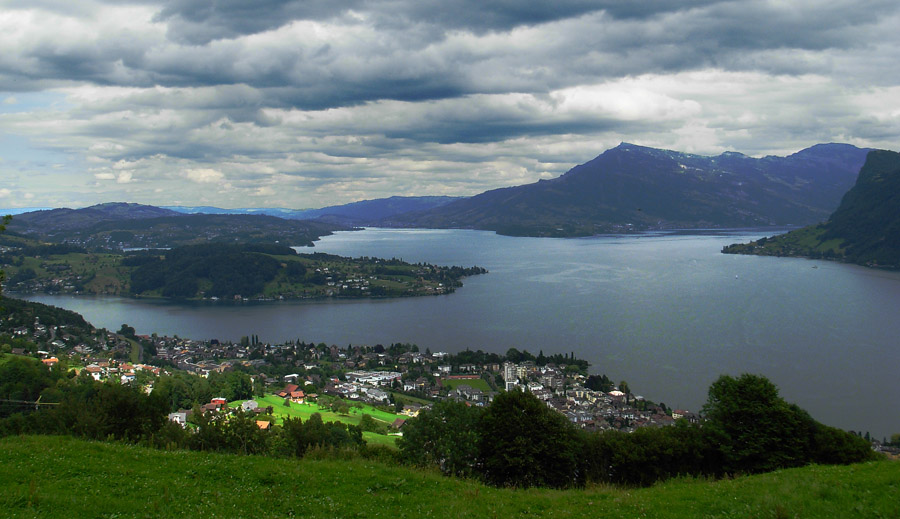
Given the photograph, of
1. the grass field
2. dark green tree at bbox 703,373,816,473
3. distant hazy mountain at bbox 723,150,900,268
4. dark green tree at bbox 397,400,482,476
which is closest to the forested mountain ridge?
the grass field

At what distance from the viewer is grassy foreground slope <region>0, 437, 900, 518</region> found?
295 inches

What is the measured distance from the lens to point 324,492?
8.49 meters

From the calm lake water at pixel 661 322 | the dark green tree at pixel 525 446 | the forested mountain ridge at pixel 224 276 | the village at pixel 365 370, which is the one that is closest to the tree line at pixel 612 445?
the dark green tree at pixel 525 446

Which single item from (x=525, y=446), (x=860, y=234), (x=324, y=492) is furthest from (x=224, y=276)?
(x=860, y=234)

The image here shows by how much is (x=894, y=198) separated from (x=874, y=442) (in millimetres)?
133666

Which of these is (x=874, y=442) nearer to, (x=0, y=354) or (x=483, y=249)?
(x=0, y=354)

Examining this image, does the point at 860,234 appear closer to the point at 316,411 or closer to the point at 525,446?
the point at 316,411

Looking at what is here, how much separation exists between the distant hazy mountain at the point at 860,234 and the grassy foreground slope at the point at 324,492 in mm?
124108

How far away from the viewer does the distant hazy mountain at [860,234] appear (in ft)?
379

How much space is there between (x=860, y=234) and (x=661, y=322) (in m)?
99.6

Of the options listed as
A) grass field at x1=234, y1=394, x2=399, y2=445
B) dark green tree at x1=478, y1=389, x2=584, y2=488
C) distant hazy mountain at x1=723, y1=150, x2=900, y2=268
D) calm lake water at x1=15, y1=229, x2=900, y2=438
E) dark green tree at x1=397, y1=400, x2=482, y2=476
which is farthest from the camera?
distant hazy mountain at x1=723, y1=150, x2=900, y2=268

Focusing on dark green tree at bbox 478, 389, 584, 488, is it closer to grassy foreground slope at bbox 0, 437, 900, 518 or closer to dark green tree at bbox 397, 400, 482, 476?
dark green tree at bbox 397, 400, 482, 476

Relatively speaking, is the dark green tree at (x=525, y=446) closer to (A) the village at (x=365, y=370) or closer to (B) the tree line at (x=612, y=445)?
(B) the tree line at (x=612, y=445)

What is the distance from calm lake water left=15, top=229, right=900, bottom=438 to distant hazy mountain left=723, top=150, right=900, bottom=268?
1109 centimetres
